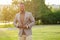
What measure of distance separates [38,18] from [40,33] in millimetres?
1262

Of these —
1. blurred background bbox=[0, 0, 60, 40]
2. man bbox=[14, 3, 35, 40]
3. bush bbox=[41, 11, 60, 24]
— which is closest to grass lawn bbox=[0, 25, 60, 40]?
blurred background bbox=[0, 0, 60, 40]

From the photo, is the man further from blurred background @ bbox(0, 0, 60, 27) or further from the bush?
the bush

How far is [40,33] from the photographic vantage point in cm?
837

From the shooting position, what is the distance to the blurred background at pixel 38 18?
8.14m

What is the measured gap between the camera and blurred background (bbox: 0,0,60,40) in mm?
8137

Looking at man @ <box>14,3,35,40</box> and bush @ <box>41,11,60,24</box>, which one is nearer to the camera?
man @ <box>14,3,35,40</box>

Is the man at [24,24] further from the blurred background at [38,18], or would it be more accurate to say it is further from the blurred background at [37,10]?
the blurred background at [37,10]

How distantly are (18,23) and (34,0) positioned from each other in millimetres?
5787

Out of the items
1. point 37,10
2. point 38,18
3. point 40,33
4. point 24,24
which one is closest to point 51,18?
point 38,18

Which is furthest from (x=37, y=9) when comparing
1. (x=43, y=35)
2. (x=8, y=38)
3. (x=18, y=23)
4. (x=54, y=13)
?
(x=18, y=23)

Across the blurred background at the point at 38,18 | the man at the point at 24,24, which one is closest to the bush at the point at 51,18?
the blurred background at the point at 38,18

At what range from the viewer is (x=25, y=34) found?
3367 mm

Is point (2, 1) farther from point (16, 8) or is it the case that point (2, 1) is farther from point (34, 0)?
point (34, 0)

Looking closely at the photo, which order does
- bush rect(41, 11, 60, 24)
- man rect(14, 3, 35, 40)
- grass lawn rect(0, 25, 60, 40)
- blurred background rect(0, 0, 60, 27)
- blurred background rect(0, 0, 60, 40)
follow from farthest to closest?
bush rect(41, 11, 60, 24) < blurred background rect(0, 0, 60, 27) < blurred background rect(0, 0, 60, 40) < grass lawn rect(0, 25, 60, 40) < man rect(14, 3, 35, 40)
